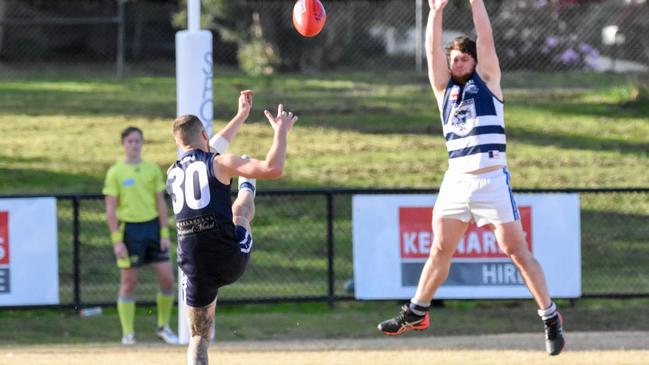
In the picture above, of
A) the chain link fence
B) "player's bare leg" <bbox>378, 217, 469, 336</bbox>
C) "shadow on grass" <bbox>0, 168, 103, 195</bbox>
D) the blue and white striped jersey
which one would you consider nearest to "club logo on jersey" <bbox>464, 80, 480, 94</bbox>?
the blue and white striped jersey

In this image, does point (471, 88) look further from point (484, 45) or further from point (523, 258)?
point (523, 258)

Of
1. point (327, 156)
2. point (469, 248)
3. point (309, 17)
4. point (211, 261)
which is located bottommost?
point (469, 248)

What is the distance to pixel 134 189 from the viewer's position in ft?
38.1

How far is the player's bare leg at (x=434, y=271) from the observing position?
823cm

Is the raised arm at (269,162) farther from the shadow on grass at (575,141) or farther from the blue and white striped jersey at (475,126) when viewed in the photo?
the shadow on grass at (575,141)

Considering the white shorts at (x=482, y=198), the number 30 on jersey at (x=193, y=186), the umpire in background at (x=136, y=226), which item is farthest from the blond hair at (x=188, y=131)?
the umpire in background at (x=136, y=226)

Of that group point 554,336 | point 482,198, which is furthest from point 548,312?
point 482,198

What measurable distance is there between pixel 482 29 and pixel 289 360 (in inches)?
140

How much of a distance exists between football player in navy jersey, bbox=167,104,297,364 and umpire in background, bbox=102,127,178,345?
3.53 meters

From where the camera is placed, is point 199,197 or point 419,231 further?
point 419,231

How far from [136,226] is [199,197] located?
402 cm

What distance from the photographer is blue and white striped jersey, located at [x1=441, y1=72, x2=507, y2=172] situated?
8078 millimetres

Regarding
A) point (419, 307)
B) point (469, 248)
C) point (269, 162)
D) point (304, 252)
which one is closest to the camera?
point (269, 162)

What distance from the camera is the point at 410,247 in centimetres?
1248
